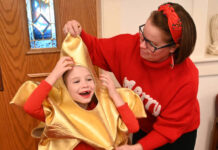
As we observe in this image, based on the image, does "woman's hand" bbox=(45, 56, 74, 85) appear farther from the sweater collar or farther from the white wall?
the white wall

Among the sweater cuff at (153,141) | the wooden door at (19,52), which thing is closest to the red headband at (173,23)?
the sweater cuff at (153,141)

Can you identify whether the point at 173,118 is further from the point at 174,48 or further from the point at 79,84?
the point at 79,84

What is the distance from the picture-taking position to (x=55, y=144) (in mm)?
978

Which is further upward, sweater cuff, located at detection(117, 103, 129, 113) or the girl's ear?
the girl's ear

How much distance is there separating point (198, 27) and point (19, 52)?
4.28 feet

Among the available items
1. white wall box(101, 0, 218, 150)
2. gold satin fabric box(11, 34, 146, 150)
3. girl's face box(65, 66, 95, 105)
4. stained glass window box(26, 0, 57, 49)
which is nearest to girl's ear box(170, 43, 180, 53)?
gold satin fabric box(11, 34, 146, 150)

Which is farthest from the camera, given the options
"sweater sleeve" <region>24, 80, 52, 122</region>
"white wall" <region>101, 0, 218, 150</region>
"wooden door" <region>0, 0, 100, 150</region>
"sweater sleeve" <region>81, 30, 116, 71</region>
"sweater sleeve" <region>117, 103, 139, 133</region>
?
"white wall" <region>101, 0, 218, 150</region>

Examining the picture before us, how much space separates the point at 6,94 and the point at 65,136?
73cm

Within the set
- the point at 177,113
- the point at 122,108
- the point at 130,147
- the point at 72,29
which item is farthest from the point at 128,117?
the point at 72,29

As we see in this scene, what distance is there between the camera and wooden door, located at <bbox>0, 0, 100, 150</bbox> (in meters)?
1.33

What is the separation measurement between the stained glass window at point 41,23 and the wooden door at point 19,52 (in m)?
0.03

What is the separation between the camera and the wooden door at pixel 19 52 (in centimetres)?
133

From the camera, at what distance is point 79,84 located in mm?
964

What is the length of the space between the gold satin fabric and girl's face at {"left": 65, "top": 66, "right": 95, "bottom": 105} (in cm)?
2
